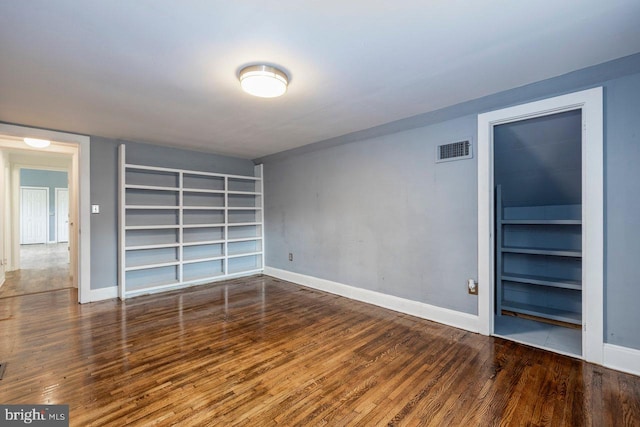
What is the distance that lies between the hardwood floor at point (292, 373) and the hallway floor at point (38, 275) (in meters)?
1.34

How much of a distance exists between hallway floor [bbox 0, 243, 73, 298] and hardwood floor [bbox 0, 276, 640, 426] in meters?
1.34

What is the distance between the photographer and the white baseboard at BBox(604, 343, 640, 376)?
6.66 feet

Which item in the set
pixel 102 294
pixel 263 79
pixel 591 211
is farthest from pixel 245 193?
pixel 591 211

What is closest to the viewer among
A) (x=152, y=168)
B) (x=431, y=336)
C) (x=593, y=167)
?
(x=593, y=167)

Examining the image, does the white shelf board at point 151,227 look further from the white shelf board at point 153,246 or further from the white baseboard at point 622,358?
the white baseboard at point 622,358

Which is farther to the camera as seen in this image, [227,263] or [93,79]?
[227,263]

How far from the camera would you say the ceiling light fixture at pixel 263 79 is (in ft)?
6.70

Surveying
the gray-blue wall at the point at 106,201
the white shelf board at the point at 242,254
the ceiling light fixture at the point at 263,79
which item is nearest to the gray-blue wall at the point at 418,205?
the white shelf board at the point at 242,254

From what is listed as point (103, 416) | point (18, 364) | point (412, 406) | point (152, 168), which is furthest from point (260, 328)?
point (152, 168)

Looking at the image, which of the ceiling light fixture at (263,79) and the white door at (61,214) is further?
the white door at (61,214)

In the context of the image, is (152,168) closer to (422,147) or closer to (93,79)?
(93,79)

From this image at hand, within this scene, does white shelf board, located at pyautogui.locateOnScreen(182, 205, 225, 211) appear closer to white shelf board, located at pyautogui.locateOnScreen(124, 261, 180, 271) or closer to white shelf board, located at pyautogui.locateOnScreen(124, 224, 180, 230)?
white shelf board, located at pyautogui.locateOnScreen(124, 224, 180, 230)

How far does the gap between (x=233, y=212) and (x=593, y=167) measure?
491cm

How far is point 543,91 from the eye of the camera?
2.36 m
